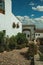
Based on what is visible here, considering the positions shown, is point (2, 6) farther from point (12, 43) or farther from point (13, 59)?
point (13, 59)

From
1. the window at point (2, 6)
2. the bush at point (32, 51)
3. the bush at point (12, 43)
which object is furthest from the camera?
the window at point (2, 6)

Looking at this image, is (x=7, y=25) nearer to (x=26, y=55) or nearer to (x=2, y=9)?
(x=2, y=9)

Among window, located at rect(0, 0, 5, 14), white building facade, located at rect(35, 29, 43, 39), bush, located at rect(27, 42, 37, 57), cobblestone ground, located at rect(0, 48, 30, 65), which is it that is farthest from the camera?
white building facade, located at rect(35, 29, 43, 39)

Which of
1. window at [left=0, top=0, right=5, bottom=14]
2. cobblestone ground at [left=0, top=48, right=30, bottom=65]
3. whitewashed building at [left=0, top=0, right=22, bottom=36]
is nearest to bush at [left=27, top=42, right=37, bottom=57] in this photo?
cobblestone ground at [left=0, top=48, right=30, bottom=65]

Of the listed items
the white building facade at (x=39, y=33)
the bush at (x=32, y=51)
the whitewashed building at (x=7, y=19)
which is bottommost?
the white building facade at (x=39, y=33)

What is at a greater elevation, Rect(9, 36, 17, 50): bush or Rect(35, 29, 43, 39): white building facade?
Rect(9, 36, 17, 50): bush

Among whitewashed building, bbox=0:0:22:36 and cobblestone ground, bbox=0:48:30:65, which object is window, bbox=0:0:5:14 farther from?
cobblestone ground, bbox=0:48:30:65

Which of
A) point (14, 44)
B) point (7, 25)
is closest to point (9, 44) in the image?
point (14, 44)

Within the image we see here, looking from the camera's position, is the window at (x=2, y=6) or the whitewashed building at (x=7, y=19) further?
the window at (x=2, y=6)

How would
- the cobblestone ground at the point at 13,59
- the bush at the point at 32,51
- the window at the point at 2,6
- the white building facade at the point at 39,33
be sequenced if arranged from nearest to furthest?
1. the cobblestone ground at the point at 13,59
2. the bush at the point at 32,51
3. the window at the point at 2,6
4. the white building facade at the point at 39,33

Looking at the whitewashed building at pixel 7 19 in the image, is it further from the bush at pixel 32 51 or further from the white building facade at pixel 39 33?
the white building facade at pixel 39 33

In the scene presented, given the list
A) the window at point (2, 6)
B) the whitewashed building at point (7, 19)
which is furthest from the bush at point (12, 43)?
the window at point (2, 6)

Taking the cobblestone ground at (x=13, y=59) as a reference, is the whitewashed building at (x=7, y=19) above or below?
above

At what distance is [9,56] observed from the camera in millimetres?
17078
